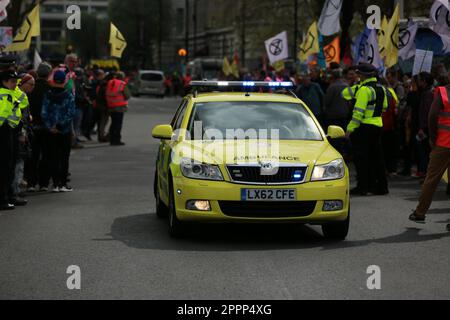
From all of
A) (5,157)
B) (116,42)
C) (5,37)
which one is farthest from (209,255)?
(116,42)

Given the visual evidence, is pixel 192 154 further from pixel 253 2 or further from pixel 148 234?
pixel 253 2

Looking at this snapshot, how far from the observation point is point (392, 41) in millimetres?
21766

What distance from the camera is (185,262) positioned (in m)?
9.48

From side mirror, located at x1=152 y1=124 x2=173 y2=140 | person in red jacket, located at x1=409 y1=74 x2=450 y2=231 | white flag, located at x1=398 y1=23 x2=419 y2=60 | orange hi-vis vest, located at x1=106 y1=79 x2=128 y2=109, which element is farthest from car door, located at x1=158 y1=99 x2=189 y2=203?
orange hi-vis vest, located at x1=106 y1=79 x2=128 y2=109

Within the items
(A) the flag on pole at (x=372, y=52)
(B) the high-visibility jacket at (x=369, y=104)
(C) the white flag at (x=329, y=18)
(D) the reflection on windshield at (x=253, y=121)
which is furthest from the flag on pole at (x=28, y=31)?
(D) the reflection on windshield at (x=253, y=121)

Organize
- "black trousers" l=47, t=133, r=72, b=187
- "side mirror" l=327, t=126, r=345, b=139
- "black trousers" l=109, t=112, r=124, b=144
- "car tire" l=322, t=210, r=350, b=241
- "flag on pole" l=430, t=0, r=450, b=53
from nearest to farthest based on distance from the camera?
"car tire" l=322, t=210, r=350, b=241
"side mirror" l=327, t=126, r=345, b=139
"black trousers" l=47, t=133, r=72, b=187
"flag on pole" l=430, t=0, r=450, b=53
"black trousers" l=109, t=112, r=124, b=144

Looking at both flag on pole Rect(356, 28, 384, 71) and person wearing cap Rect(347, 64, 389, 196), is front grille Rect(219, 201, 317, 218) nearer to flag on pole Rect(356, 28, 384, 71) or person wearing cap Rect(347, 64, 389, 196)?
person wearing cap Rect(347, 64, 389, 196)

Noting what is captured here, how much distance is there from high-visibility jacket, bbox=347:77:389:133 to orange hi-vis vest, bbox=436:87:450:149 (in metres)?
3.42

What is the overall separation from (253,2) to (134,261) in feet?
144

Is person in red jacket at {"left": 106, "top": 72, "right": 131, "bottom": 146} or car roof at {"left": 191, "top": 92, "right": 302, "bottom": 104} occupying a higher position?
car roof at {"left": 191, "top": 92, "right": 302, "bottom": 104}

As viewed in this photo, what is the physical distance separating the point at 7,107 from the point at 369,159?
17.2 ft

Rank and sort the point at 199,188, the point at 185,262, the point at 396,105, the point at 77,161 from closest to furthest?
1. the point at 185,262
2. the point at 199,188
3. the point at 396,105
4. the point at 77,161

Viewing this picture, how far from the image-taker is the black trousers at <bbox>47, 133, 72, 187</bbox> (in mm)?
15992
